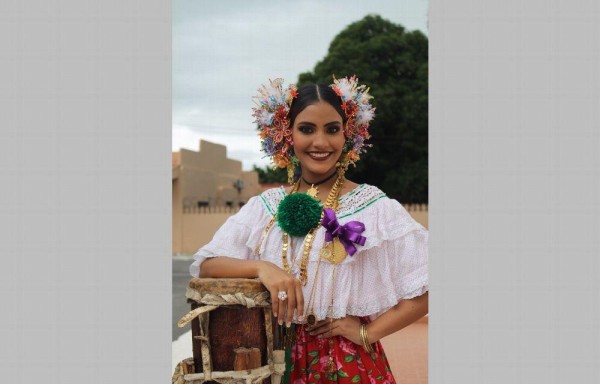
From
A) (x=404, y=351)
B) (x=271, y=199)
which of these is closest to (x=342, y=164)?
(x=271, y=199)

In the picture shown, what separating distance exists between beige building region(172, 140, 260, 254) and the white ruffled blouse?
1248cm

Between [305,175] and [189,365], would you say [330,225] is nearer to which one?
[305,175]

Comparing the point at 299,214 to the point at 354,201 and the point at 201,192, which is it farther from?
the point at 201,192

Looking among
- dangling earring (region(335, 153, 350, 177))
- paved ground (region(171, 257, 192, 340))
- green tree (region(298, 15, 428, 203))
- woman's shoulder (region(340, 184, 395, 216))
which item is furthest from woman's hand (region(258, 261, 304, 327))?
green tree (region(298, 15, 428, 203))

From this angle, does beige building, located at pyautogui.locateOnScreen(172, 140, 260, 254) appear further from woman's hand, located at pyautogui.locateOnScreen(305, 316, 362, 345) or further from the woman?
woman's hand, located at pyautogui.locateOnScreen(305, 316, 362, 345)

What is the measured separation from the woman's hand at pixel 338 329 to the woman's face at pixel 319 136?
1.63 ft

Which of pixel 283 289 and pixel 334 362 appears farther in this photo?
pixel 334 362

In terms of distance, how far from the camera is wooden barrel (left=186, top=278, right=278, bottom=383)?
1868 mm

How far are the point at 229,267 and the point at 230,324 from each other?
216 millimetres

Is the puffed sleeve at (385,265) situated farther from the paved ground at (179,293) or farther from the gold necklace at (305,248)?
the paved ground at (179,293)

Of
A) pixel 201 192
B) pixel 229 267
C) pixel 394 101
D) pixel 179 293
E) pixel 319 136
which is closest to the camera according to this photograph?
pixel 229 267

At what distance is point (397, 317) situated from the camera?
210 centimetres

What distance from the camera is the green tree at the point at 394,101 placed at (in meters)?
14.0

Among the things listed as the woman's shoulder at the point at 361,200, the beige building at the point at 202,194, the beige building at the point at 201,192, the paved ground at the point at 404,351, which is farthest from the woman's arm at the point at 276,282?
the beige building at the point at 201,192
